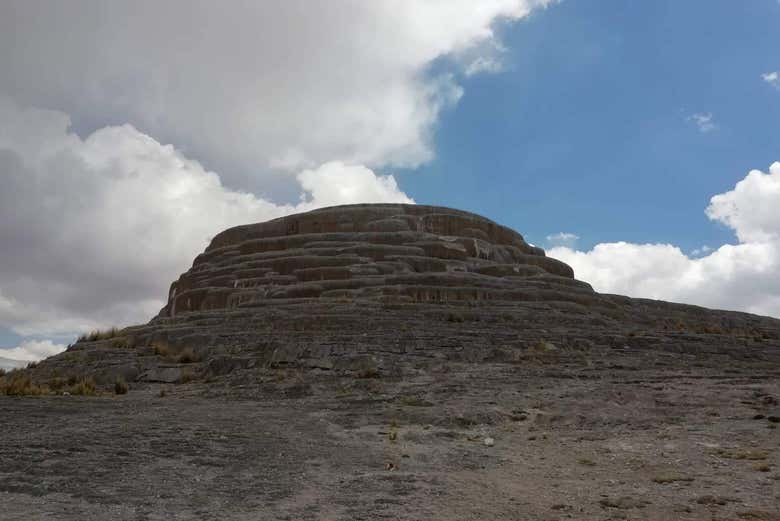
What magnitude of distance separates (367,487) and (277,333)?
41.6 ft

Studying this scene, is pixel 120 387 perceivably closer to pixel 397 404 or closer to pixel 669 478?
pixel 397 404

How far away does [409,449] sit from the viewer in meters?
10.3

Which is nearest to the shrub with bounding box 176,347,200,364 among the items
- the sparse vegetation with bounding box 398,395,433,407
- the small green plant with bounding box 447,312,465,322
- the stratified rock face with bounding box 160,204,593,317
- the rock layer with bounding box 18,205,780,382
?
the rock layer with bounding box 18,205,780,382

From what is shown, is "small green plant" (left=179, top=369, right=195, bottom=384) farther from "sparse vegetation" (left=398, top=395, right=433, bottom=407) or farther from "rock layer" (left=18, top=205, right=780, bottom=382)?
"sparse vegetation" (left=398, top=395, right=433, bottom=407)

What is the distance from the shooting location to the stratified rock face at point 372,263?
84.6 feet

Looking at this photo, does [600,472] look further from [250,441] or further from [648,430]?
[250,441]

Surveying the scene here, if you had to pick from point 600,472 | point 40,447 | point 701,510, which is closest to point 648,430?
point 600,472

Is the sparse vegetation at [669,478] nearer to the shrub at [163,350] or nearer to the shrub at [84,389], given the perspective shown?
the shrub at [84,389]

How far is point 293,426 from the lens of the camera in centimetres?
1184

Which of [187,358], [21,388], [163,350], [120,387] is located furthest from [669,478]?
[163,350]

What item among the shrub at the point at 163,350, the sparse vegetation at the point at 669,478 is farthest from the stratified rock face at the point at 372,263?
the sparse vegetation at the point at 669,478

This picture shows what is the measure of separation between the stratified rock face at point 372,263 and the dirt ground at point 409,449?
30.6 ft

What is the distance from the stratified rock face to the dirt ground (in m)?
9.31

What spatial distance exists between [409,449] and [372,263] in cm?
1856
